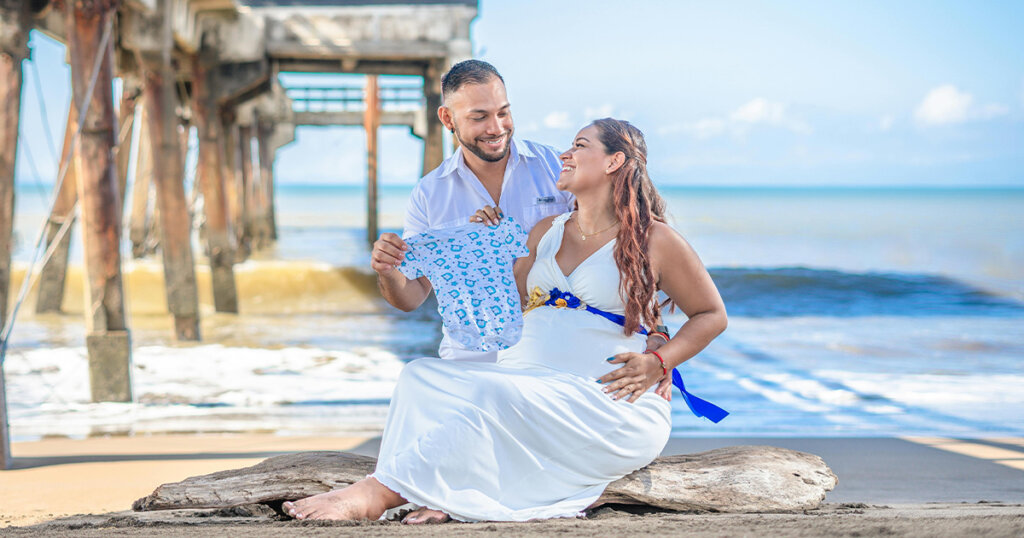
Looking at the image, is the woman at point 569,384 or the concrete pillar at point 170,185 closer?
the woman at point 569,384

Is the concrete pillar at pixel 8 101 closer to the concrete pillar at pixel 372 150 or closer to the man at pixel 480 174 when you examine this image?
the man at pixel 480 174

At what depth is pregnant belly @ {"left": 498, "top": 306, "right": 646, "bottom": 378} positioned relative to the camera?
10.4 feet

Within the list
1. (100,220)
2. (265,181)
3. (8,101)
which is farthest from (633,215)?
→ (265,181)

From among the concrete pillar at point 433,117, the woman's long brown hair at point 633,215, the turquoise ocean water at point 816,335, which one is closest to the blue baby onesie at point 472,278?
the woman's long brown hair at point 633,215

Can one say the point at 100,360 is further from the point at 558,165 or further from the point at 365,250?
the point at 365,250

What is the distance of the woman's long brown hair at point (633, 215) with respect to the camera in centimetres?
313

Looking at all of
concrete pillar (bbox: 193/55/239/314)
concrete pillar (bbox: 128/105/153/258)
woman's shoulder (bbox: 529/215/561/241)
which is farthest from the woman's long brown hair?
concrete pillar (bbox: 128/105/153/258)

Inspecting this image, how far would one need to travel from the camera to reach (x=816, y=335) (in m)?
12.2

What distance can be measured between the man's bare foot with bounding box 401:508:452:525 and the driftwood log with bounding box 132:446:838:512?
15.1 inches

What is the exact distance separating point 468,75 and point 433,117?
33.6ft

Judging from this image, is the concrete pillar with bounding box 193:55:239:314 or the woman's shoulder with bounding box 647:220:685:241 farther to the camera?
the concrete pillar with bounding box 193:55:239:314

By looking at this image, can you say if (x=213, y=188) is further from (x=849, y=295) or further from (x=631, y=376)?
(x=849, y=295)

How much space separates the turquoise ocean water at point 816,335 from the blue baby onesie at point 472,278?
2.33ft

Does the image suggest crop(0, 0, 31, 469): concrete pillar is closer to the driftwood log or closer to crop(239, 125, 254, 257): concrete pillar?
the driftwood log
